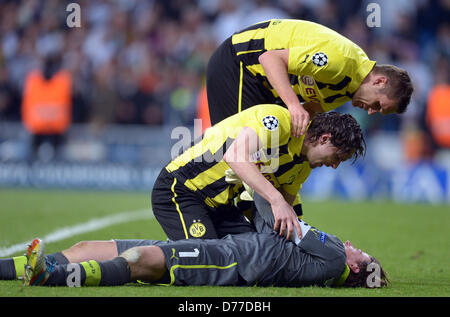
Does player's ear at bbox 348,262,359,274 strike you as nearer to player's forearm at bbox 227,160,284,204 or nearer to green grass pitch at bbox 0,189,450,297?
green grass pitch at bbox 0,189,450,297

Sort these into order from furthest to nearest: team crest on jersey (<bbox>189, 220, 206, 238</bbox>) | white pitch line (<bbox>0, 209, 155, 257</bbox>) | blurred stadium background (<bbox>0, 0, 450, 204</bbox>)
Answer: blurred stadium background (<bbox>0, 0, 450, 204</bbox>) → white pitch line (<bbox>0, 209, 155, 257</bbox>) → team crest on jersey (<bbox>189, 220, 206, 238</bbox>)

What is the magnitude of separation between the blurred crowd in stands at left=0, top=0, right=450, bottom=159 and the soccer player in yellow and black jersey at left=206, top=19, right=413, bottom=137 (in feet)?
29.0

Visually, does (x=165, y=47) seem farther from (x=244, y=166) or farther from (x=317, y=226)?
(x=244, y=166)

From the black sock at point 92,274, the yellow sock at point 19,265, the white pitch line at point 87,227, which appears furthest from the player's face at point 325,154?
the white pitch line at point 87,227

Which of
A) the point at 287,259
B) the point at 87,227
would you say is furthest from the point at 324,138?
the point at 87,227

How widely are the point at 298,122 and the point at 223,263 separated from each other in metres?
1.07

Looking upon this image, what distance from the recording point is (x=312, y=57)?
525 cm

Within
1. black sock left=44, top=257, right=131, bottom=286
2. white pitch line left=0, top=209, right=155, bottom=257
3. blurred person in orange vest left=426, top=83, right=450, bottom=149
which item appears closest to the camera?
black sock left=44, top=257, right=131, bottom=286

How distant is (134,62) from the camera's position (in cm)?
1620

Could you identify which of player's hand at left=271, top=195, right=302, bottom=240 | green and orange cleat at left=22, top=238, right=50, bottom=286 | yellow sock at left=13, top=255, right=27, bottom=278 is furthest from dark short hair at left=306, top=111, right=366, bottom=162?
yellow sock at left=13, top=255, right=27, bottom=278

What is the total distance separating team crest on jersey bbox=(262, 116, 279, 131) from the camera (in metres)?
4.74

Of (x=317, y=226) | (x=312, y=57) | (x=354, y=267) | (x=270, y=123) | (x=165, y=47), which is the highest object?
(x=165, y=47)

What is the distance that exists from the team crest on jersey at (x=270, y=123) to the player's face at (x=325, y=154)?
14.6 inches

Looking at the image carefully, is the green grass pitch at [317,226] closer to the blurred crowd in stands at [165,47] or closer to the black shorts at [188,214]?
the black shorts at [188,214]
